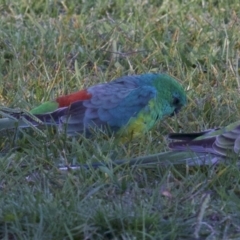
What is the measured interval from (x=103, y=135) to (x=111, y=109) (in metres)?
0.21

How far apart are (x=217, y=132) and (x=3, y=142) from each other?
1.18 m

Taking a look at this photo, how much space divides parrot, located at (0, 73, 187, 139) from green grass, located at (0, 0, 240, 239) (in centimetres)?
10

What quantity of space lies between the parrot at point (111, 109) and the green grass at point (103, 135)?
3.7 inches

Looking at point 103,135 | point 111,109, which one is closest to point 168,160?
point 103,135

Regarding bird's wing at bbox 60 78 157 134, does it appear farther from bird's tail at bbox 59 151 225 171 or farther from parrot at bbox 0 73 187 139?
bird's tail at bbox 59 151 225 171

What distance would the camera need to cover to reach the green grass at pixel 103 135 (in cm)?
335

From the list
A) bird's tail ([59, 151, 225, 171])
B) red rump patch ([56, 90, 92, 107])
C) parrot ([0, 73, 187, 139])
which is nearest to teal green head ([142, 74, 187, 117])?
parrot ([0, 73, 187, 139])

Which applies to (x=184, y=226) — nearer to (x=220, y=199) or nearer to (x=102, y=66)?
(x=220, y=199)

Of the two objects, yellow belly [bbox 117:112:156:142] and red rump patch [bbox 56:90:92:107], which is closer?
yellow belly [bbox 117:112:156:142]

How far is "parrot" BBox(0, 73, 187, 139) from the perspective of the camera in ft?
14.6

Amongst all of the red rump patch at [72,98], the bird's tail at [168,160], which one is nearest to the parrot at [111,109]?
the red rump patch at [72,98]

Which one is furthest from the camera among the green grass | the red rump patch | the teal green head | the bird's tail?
the teal green head

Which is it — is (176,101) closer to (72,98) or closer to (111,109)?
(111,109)

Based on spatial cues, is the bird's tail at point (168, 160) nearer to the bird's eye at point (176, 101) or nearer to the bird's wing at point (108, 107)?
the bird's wing at point (108, 107)
